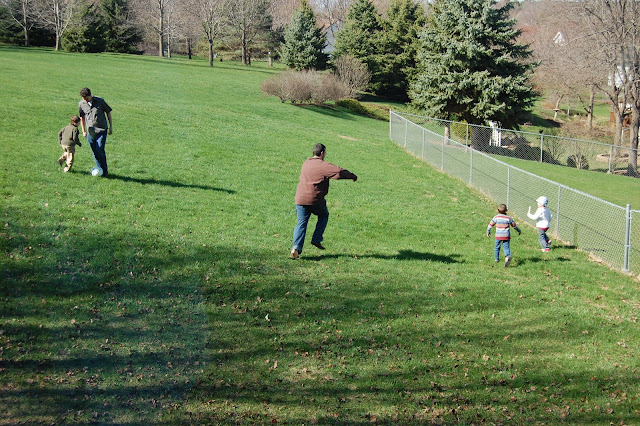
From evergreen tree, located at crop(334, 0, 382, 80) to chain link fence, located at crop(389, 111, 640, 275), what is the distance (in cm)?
2155

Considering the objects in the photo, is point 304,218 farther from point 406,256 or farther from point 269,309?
point 406,256

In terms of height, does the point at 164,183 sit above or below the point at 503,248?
above

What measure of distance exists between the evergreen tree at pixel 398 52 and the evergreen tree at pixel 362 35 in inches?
26.8

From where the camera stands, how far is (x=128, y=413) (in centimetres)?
536

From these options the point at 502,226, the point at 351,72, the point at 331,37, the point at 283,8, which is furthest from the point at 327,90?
the point at 283,8

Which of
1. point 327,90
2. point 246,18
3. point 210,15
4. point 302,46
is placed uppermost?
point 246,18

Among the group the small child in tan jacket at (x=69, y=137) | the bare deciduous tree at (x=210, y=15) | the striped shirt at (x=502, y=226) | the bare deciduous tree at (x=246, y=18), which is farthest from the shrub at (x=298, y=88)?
the striped shirt at (x=502, y=226)

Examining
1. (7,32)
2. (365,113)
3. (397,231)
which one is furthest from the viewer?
(7,32)

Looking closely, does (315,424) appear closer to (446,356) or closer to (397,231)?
(446,356)

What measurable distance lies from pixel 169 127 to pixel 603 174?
20516mm

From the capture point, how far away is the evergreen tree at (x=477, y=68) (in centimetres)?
2866

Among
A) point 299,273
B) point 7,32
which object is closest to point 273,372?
point 299,273

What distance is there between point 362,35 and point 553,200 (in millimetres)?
33451

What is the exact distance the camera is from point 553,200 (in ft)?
58.9
